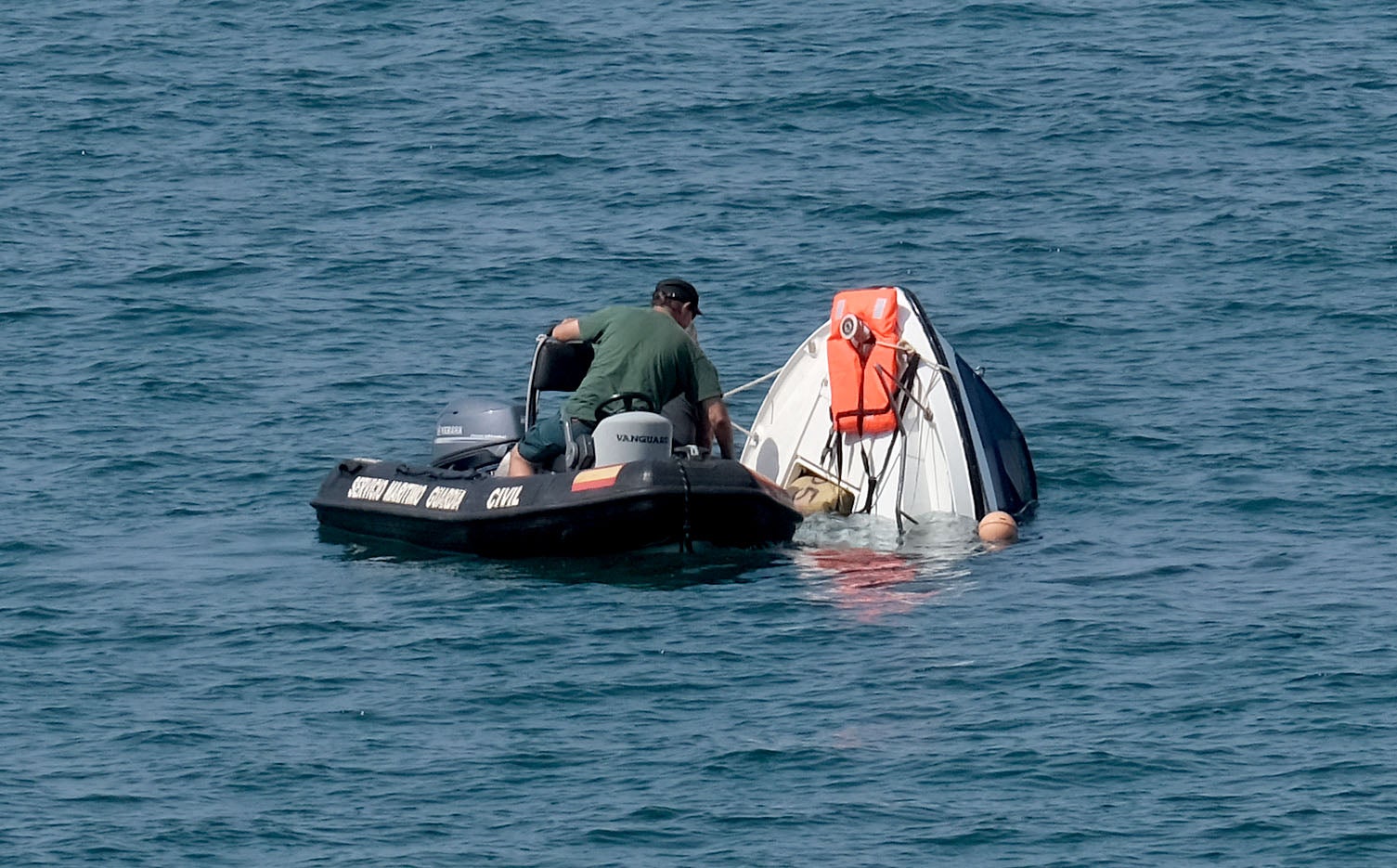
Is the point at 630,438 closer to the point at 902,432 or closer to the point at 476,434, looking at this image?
the point at 476,434

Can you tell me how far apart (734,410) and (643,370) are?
3.79 metres

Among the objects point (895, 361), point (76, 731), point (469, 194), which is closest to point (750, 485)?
point (895, 361)

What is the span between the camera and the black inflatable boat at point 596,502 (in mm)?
13188

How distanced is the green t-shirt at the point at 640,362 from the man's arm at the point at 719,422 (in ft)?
0.27

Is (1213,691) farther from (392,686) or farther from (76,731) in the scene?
(76,731)

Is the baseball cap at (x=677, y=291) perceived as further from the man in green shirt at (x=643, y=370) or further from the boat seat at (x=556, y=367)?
the boat seat at (x=556, y=367)

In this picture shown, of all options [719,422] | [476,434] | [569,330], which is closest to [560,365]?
[569,330]

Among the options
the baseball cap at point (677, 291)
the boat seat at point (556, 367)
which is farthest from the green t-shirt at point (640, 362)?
the boat seat at point (556, 367)

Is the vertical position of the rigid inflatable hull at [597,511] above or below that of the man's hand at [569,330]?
below

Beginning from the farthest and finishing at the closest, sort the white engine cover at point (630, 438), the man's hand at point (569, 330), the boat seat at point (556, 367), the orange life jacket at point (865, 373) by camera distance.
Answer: the orange life jacket at point (865, 373), the boat seat at point (556, 367), the man's hand at point (569, 330), the white engine cover at point (630, 438)

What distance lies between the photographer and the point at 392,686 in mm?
11602

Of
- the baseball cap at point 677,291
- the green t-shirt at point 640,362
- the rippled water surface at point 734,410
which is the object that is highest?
the baseball cap at point 677,291

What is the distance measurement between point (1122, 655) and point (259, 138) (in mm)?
17654

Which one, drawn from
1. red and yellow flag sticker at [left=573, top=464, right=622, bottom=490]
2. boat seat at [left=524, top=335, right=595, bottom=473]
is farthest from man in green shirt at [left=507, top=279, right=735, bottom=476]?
red and yellow flag sticker at [left=573, top=464, right=622, bottom=490]
